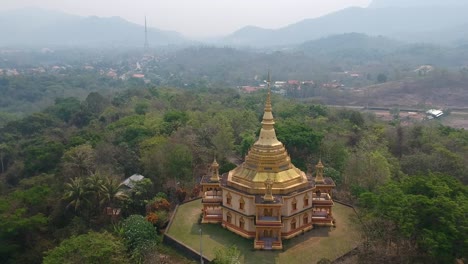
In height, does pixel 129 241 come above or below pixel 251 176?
below

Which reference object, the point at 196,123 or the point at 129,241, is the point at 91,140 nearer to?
the point at 196,123

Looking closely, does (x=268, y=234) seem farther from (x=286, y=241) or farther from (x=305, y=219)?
(x=305, y=219)

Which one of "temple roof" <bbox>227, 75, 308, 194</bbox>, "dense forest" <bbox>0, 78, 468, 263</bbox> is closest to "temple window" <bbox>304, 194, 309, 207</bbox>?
"temple roof" <bbox>227, 75, 308, 194</bbox>

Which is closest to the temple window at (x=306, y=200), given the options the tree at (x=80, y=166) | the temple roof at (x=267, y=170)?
the temple roof at (x=267, y=170)

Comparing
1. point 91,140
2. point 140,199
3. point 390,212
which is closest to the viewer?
point 390,212

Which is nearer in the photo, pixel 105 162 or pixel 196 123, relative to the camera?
pixel 105 162

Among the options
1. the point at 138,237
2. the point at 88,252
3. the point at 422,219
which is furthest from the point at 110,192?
the point at 422,219

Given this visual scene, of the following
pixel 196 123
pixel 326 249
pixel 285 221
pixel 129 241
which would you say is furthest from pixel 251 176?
pixel 196 123
